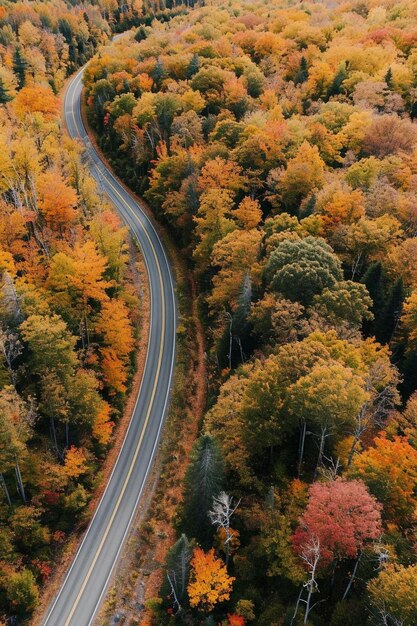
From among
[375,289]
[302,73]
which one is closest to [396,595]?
[375,289]

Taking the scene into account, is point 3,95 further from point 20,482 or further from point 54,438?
point 20,482

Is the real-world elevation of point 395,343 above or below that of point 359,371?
below

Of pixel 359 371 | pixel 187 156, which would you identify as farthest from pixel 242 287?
pixel 187 156

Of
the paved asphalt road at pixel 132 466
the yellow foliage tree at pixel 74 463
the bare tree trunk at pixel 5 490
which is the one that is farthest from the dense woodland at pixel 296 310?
the bare tree trunk at pixel 5 490

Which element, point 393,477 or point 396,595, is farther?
point 393,477

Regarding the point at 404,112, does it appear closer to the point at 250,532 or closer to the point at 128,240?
the point at 128,240

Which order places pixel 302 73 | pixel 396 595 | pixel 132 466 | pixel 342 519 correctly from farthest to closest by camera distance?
pixel 302 73 → pixel 132 466 → pixel 342 519 → pixel 396 595
